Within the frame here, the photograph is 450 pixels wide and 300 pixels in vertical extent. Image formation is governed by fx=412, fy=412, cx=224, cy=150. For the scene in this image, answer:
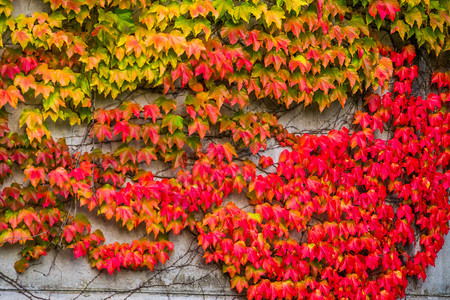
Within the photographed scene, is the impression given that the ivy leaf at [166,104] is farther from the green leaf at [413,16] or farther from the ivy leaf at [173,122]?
the green leaf at [413,16]

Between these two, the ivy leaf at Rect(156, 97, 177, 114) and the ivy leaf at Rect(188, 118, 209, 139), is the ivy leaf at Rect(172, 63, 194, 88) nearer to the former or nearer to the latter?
the ivy leaf at Rect(156, 97, 177, 114)

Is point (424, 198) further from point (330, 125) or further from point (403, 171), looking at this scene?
point (330, 125)

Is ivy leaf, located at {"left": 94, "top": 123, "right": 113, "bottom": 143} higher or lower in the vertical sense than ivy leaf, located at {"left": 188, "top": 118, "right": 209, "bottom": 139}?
lower

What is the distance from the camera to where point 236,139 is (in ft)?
12.0

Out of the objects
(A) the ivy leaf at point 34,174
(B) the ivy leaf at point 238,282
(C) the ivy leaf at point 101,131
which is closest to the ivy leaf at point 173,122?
(C) the ivy leaf at point 101,131

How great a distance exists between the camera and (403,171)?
399 cm

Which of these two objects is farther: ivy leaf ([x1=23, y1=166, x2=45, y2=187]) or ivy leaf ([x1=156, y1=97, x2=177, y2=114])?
ivy leaf ([x1=156, y1=97, x2=177, y2=114])

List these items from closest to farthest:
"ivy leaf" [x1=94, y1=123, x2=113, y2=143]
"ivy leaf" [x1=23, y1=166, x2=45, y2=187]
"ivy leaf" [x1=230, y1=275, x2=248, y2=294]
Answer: "ivy leaf" [x1=23, y1=166, x2=45, y2=187] < "ivy leaf" [x1=94, y1=123, x2=113, y2=143] < "ivy leaf" [x1=230, y1=275, x2=248, y2=294]

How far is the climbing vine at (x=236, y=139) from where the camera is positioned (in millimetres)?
3463

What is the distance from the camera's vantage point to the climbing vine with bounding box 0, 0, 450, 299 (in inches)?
136

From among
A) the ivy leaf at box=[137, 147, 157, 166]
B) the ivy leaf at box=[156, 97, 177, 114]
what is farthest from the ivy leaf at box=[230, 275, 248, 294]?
the ivy leaf at box=[156, 97, 177, 114]

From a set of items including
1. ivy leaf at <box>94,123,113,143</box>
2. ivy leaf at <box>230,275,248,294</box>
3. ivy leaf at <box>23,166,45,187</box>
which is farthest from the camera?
ivy leaf at <box>230,275,248,294</box>

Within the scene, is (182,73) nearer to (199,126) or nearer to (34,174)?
(199,126)

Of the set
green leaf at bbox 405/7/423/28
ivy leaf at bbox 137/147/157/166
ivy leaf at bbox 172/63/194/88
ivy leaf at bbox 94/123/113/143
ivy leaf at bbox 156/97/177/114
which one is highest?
A: green leaf at bbox 405/7/423/28
